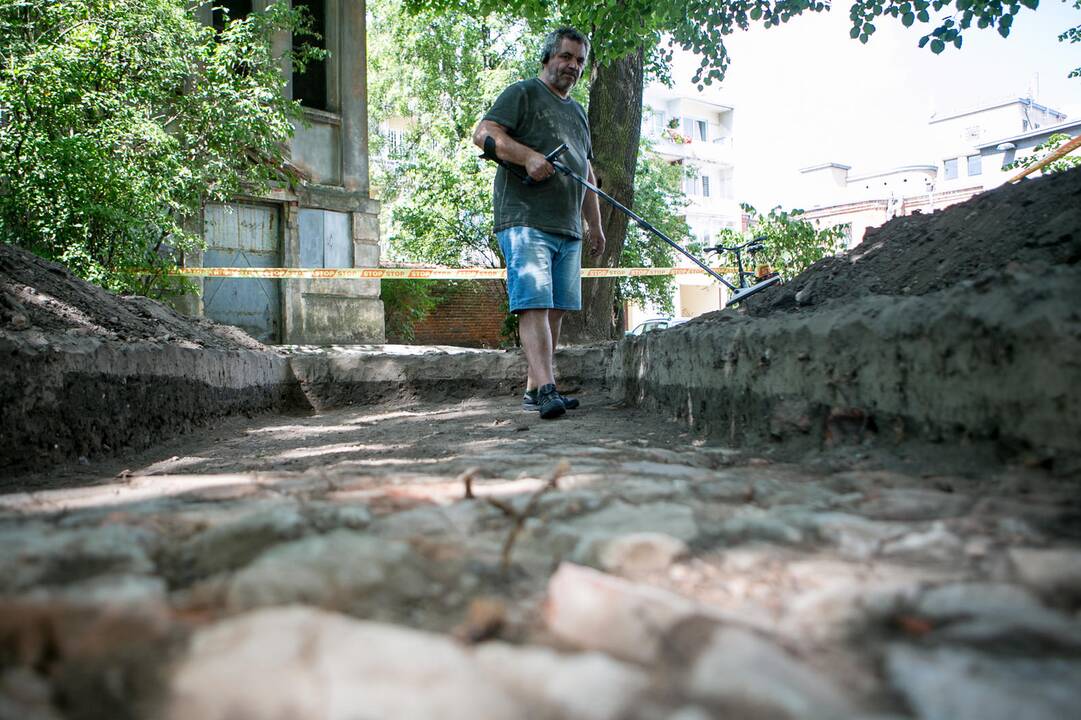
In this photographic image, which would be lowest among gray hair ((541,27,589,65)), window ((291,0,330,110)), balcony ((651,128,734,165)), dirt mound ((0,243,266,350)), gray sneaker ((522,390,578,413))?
gray sneaker ((522,390,578,413))

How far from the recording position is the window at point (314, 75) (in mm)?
11359

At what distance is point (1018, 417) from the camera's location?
1.66 m

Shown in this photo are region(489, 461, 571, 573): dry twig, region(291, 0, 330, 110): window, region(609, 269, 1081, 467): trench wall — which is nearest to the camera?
region(489, 461, 571, 573): dry twig

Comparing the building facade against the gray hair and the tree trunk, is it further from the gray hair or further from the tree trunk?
the gray hair

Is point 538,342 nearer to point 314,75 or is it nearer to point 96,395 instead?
point 96,395

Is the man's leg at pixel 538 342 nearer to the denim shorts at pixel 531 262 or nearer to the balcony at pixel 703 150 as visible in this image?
the denim shorts at pixel 531 262

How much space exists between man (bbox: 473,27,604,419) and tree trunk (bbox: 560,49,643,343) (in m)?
3.41

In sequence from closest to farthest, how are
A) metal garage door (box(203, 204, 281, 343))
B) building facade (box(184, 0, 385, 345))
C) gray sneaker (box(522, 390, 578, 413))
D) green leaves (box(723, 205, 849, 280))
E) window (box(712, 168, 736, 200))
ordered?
gray sneaker (box(522, 390, 578, 413)), green leaves (box(723, 205, 849, 280)), metal garage door (box(203, 204, 281, 343)), building facade (box(184, 0, 385, 345)), window (box(712, 168, 736, 200))

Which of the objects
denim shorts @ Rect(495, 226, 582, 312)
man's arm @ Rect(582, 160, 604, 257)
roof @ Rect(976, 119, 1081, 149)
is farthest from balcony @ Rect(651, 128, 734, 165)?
denim shorts @ Rect(495, 226, 582, 312)

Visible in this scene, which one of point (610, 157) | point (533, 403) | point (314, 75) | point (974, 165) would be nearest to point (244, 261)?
point (314, 75)

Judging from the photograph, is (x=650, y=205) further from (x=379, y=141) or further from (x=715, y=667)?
(x=715, y=667)

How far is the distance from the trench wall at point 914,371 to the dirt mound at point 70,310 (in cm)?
268

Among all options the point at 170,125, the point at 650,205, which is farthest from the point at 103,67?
the point at 650,205

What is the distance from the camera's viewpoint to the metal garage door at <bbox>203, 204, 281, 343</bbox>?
10.4m
